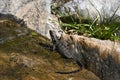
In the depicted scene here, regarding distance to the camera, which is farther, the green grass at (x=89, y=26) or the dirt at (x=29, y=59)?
the green grass at (x=89, y=26)

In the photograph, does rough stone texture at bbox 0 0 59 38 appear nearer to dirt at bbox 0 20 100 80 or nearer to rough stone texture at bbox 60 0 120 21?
dirt at bbox 0 20 100 80

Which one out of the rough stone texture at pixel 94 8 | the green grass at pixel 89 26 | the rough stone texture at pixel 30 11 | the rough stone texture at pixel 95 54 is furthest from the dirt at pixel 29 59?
the rough stone texture at pixel 94 8

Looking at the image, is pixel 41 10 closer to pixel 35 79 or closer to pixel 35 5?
pixel 35 5

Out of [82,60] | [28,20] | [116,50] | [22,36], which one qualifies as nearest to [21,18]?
[28,20]

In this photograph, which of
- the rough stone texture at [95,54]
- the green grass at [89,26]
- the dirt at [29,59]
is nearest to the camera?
the dirt at [29,59]

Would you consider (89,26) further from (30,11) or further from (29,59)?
(29,59)

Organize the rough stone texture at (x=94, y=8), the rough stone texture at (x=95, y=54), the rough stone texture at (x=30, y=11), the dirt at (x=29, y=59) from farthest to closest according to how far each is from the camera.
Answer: the rough stone texture at (x=94, y=8), the rough stone texture at (x=30, y=11), the rough stone texture at (x=95, y=54), the dirt at (x=29, y=59)

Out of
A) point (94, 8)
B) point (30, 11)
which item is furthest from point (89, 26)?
point (30, 11)

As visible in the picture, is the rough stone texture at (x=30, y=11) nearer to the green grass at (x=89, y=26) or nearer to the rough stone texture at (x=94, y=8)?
the green grass at (x=89, y=26)
